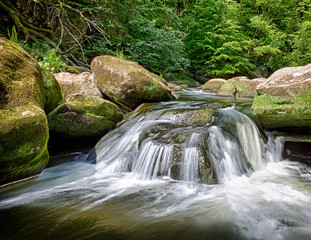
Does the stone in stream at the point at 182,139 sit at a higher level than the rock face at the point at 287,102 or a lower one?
lower

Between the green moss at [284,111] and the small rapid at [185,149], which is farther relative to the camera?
the green moss at [284,111]

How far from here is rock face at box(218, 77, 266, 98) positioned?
8.72m

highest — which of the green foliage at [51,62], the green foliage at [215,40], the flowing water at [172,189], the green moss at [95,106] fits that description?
the green foliage at [215,40]

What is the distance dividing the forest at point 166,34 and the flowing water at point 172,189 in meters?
4.53

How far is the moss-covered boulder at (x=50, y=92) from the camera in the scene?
13.8 feet

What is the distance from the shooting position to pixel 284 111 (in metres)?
3.92

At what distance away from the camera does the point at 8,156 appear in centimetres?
244

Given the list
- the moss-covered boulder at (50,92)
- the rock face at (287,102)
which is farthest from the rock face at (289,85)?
the moss-covered boulder at (50,92)

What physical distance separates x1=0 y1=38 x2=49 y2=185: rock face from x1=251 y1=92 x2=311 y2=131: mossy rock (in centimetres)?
443

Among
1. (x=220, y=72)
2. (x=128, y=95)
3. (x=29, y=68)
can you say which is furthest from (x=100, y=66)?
(x=220, y=72)

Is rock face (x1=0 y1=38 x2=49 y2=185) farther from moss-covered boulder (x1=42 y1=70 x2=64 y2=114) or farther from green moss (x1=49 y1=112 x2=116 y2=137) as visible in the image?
green moss (x1=49 y1=112 x2=116 y2=137)

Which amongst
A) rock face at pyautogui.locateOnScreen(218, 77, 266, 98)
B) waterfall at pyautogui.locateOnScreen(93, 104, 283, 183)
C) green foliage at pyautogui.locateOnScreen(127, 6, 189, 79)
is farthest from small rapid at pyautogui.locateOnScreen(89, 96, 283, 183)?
green foliage at pyautogui.locateOnScreen(127, 6, 189, 79)

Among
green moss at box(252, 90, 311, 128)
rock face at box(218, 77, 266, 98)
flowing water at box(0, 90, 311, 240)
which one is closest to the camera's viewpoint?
flowing water at box(0, 90, 311, 240)

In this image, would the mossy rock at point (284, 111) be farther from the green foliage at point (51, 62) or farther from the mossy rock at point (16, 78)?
the green foliage at point (51, 62)
